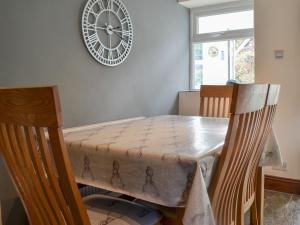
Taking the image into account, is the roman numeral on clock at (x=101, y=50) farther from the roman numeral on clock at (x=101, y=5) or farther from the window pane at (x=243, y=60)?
the window pane at (x=243, y=60)

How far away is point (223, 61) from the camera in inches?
143

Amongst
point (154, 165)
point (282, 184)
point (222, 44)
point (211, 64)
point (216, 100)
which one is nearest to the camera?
point (154, 165)

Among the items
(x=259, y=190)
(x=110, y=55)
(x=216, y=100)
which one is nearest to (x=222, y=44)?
(x=216, y=100)

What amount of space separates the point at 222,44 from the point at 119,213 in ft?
9.22

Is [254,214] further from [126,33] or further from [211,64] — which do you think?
[211,64]

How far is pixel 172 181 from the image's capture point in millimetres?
1120

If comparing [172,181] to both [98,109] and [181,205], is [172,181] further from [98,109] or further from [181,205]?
[98,109]

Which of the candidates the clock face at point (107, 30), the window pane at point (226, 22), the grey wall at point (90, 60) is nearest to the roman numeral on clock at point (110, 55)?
the clock face at point (107, 30)

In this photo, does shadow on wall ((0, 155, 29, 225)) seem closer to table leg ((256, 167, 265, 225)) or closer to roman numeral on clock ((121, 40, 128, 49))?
roman numeral on clock ((121, 40, 128, 49))

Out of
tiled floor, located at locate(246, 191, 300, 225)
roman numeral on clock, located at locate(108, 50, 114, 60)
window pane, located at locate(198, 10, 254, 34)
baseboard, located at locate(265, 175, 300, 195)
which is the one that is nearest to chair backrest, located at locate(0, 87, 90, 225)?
roman numeral on clock, located at locate(108, 50, 114, 60)

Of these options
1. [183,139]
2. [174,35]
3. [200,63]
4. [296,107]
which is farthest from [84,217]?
[200,63]

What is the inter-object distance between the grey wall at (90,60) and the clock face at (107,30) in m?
0.06

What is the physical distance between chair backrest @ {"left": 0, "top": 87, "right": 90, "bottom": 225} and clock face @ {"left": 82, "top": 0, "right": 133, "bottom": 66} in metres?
1.39

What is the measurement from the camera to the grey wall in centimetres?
180
